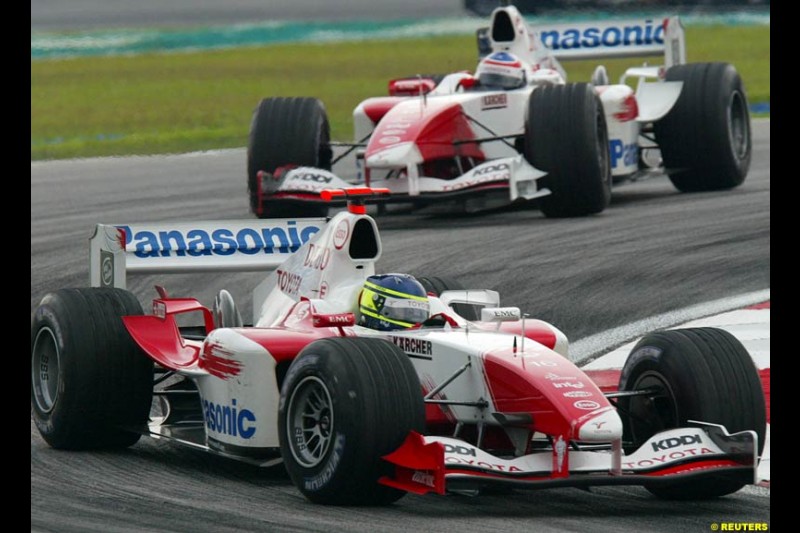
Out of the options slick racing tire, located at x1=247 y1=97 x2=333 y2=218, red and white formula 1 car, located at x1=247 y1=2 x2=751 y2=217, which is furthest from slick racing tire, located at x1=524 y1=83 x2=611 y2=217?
slick racing tire, located at x1=247 y1=97 x2=333 y2=218

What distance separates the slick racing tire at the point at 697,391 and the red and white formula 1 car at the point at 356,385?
1 cm

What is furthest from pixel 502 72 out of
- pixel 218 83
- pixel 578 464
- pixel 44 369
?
pixel 218 83

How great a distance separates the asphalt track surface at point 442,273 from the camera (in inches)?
348

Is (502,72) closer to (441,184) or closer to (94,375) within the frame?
(441,184)

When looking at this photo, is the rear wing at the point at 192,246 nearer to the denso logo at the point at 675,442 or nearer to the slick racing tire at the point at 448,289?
the slick racing tire at the point at 448,289

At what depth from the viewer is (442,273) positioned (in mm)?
15750

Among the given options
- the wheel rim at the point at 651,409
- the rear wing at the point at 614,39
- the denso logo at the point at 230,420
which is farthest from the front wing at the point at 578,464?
the rear wing at the point at 614,39

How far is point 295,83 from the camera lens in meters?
38.9

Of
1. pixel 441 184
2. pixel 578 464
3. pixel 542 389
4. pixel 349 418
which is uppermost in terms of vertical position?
pixel 441 184

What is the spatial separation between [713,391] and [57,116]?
2551cm

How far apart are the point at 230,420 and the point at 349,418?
4.49ft

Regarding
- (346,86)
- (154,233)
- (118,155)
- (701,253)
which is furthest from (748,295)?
(346,86)

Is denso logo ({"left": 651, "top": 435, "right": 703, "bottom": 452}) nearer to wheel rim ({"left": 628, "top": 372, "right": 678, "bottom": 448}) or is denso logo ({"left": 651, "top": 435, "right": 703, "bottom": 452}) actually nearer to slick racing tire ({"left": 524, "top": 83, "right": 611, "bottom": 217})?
wheel rim ({"left": 628, "top": 372, "right": 678, "bottom": 448})
